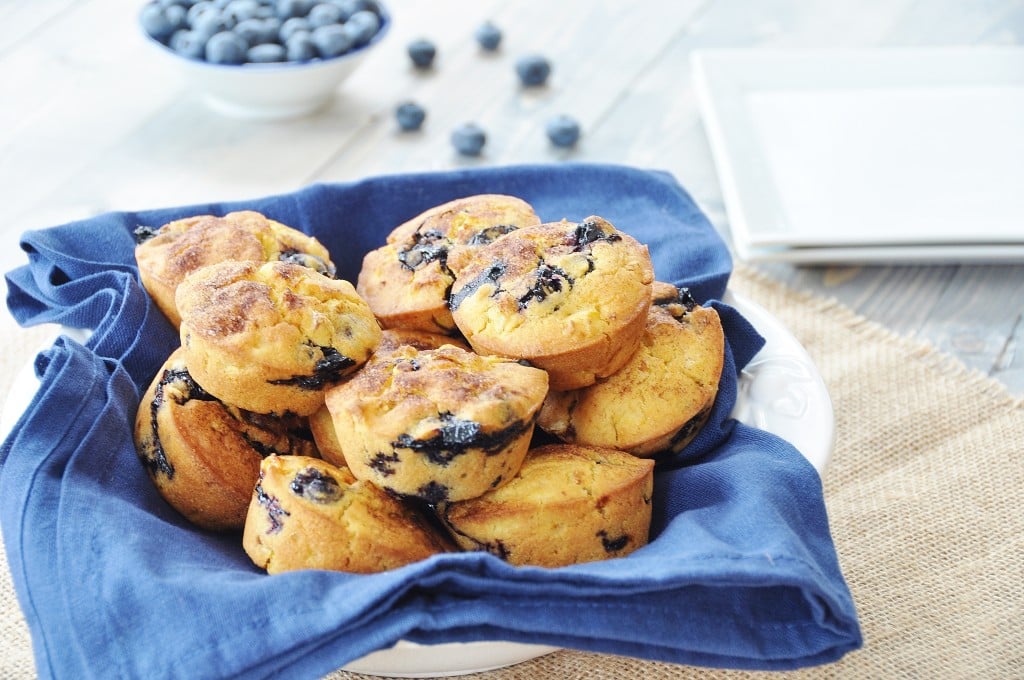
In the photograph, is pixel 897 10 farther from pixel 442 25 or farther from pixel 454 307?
pixel 454 307

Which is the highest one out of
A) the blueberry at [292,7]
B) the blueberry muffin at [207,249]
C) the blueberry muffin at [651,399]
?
the blueberry muffin at [207,249]

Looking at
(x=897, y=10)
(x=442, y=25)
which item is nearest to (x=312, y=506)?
(x=442, y=25)

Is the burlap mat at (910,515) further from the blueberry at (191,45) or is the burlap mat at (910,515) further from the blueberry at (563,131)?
the blueberry at (191,45)

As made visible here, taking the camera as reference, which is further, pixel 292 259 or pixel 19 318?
pixel 19 318

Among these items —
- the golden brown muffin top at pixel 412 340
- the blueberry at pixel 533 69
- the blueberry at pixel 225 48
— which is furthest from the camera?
the blueberry at pixel 533 69

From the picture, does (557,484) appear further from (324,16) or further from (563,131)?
(324,16)

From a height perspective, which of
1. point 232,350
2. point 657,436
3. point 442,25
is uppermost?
point 232,350

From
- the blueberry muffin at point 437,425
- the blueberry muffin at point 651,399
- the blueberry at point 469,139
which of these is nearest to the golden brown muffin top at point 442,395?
the blueberry muffin at point 437,425
